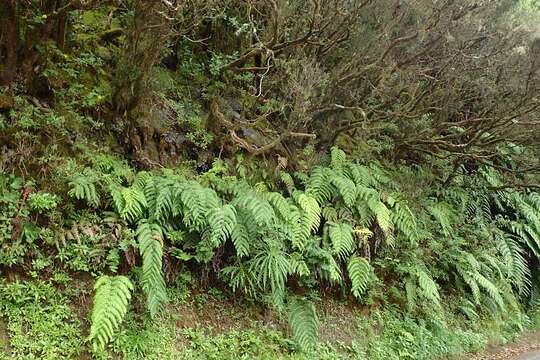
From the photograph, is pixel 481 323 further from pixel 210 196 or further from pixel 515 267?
pixel 210 196

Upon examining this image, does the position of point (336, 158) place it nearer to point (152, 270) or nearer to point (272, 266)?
point (272, 266)

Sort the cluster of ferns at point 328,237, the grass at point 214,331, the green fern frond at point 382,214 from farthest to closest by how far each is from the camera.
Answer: the green fern frond at point 382,214 → the cluster of ferns at point 328,237 → the grass at point 214,331

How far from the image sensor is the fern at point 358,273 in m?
6.40

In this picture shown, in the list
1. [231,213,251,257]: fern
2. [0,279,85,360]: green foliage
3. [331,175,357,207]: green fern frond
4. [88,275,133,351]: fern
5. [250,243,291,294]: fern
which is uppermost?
[331,175,357,207]: green fern frond

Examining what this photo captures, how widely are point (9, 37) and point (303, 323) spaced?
477cm

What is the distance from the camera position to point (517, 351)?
7965mm

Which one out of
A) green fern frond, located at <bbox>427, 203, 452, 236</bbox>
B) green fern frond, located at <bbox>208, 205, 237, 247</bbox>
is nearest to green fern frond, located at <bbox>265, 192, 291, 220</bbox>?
green fern frond, located at <bbox>208, 205, 237, 247</bbox>

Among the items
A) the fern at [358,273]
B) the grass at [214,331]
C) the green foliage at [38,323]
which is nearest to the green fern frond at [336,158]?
the fern at [358,273]

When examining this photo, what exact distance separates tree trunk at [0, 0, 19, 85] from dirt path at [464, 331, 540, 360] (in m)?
7.50

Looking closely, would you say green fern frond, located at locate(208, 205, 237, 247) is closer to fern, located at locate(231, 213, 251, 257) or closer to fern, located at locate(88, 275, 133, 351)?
fern, located at locate(231, 213, 251, 257)

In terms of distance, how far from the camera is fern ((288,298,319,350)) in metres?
5.64

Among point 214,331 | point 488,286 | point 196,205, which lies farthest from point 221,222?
point 488,286

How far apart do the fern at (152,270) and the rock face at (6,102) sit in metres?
2.00

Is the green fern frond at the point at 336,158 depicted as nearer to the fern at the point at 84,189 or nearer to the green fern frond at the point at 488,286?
the green fern frond at the point at 488,286
